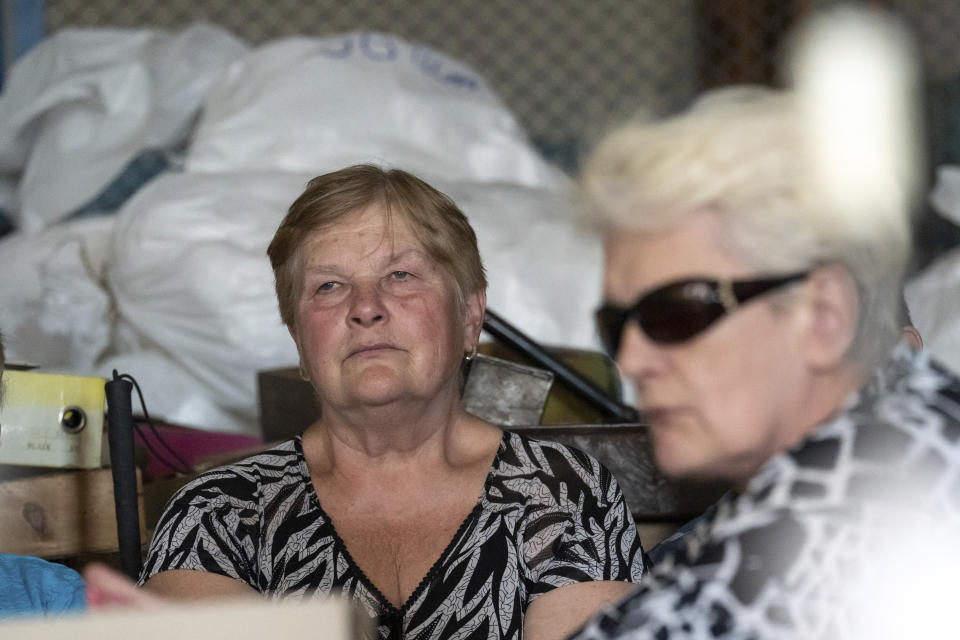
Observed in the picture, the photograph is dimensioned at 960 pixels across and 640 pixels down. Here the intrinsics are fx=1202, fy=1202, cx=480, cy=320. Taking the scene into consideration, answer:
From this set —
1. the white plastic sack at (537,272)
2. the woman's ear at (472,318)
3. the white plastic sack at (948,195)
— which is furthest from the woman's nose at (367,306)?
the white plastic sack at (948,195)

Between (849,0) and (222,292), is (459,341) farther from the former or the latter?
(849,0)

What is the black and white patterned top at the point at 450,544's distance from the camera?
4.83ft

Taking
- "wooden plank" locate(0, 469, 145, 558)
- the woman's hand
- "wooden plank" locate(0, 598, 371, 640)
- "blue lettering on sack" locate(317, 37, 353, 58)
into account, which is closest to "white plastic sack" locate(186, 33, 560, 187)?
"blue lettering on sack" locate(317, 37, 353, 58)

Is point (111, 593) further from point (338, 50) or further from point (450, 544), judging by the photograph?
point (338, 50)

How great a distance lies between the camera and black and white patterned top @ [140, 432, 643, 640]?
147 centimetres

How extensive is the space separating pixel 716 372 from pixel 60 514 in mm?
1284

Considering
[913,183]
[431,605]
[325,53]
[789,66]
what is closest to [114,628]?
[431,605]

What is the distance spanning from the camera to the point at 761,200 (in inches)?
36.3

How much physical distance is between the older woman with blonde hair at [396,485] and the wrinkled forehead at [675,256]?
0.60m

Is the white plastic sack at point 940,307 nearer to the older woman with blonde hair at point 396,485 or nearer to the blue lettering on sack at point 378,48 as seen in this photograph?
the older woman with blonde hair at point 396,485

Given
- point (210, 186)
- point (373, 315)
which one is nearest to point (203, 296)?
point (210, 186)

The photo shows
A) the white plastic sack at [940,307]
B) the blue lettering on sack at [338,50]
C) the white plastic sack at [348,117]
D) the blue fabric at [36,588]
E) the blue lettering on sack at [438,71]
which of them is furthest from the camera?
the blue lettering on sack at [438,71]

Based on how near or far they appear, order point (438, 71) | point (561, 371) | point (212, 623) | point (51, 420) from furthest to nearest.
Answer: point (438, 71)
point (561, 371)
point (51, 420)
point (212, 623)

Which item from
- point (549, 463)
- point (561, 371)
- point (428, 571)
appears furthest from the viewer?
point (561, 371)
